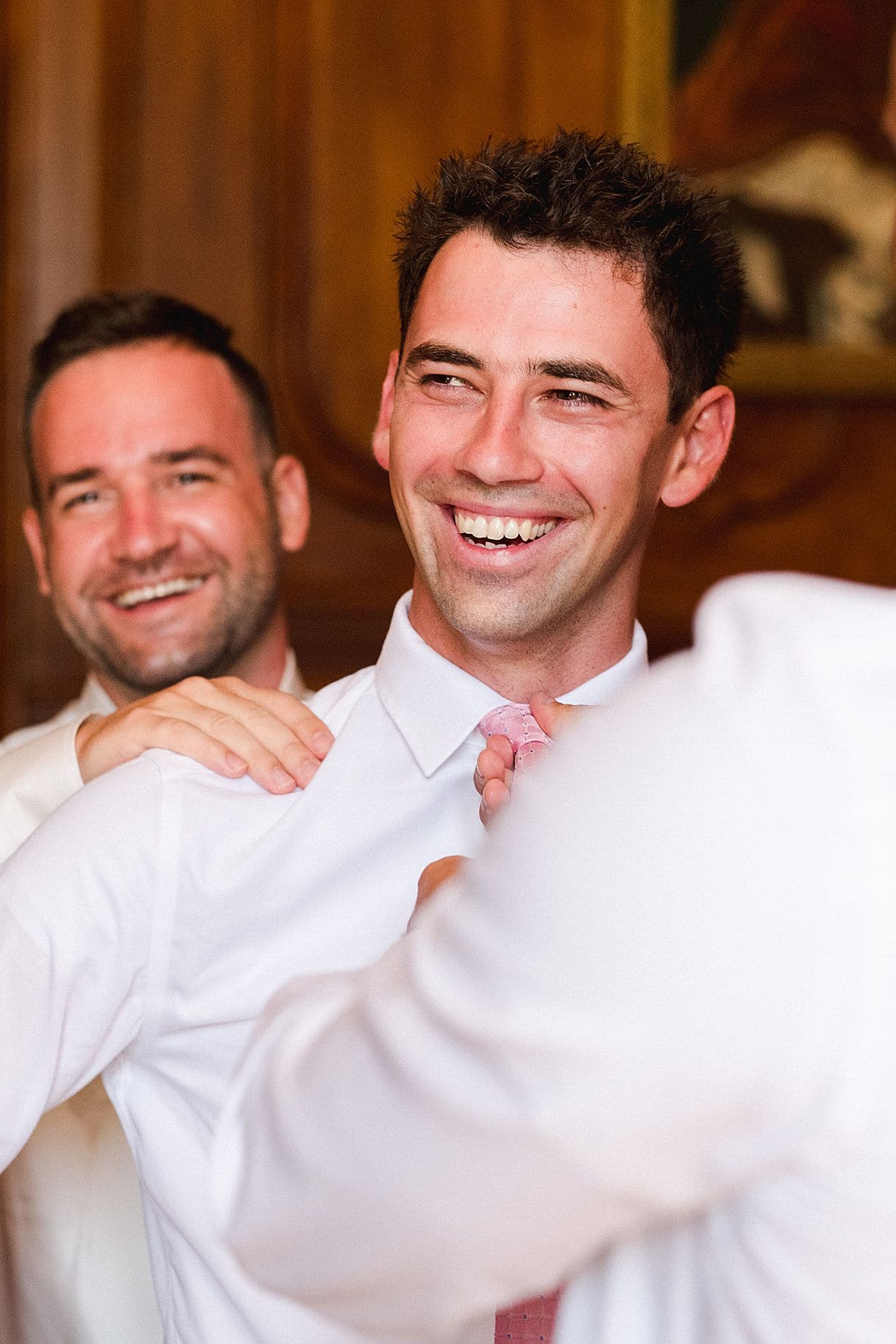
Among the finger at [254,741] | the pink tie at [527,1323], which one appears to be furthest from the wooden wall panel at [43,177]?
the pink tie at [527,1323]

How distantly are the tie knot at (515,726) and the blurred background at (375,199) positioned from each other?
2499mm

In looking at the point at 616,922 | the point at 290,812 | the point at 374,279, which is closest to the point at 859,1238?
the point at 616,922

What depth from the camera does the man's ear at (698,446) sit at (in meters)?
1.75

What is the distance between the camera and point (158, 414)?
2314 mm

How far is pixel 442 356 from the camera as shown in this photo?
1586 mm

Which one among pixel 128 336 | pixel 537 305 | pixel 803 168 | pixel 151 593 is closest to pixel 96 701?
pixel 151 593

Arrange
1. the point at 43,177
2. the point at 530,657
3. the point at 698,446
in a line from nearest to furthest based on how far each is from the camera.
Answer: the point at 530,657 < the point at 698,446 < the point at 43,177

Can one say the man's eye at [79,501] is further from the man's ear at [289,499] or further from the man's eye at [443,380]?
the man's eye at [443,380]

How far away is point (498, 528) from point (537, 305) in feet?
0.75

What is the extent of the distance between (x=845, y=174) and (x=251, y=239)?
5.23 feet

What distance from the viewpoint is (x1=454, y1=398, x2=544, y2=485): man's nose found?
154 centimetres

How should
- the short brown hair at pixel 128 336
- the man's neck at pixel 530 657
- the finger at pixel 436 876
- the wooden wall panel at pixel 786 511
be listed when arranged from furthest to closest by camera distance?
the wooden wall panel at pixel 786 511, the short brown hair at pixel 128 336, the man's neck at pixel 530 657, the finger at pixel 436 876

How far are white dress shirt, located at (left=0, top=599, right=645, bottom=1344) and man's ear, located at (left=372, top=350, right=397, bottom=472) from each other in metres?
0.34

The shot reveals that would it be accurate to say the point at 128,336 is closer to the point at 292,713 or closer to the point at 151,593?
the point at 151,593
